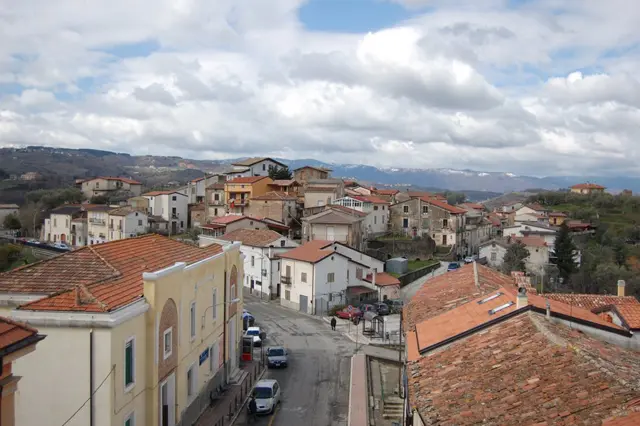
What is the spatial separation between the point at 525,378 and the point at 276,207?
58945mm

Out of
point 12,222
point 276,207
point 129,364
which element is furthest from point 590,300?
point 12,222

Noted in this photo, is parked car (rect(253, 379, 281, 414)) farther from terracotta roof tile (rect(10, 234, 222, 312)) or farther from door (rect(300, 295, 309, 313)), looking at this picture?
door (rect(300, 295, 309, 313))

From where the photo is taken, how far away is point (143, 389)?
16781mm

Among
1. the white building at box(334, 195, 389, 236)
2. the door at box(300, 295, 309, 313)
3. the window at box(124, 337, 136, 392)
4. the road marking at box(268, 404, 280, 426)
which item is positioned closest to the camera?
the window at box(124, 337, 136, 392)

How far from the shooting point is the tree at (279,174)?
3455 inches

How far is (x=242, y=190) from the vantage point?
76.5 m

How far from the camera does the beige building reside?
227 ft

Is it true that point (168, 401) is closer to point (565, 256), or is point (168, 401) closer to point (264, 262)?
point (264, 262)

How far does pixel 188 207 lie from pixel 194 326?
67.2 metres

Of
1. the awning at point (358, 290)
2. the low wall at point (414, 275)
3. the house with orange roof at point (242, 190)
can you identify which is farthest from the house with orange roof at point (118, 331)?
the house with orange roof at point (242, 190)

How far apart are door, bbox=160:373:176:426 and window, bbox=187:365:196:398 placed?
6.13 ft

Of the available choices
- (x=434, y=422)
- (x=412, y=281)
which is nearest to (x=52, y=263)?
(x=434, y=422)

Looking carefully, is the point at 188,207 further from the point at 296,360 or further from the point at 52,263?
the point at 52,263

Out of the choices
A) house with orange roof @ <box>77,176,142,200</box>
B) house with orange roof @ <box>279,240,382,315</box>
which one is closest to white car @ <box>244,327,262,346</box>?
house with orange roof @ <box>279,240,382,315</box>
